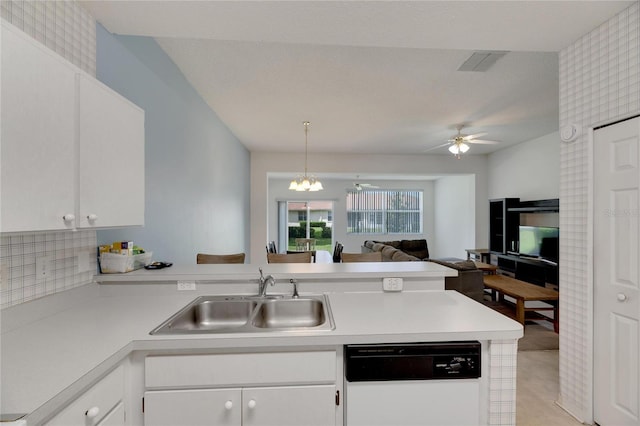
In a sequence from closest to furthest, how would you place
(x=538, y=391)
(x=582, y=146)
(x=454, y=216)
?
(x=582, y=146)
(x=538, y=391)
(x=454, y=216)

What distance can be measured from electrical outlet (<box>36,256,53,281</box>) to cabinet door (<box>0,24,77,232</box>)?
408mm

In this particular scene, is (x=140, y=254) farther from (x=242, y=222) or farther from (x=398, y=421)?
(x=242, y=222)

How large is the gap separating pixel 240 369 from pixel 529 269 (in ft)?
17.0

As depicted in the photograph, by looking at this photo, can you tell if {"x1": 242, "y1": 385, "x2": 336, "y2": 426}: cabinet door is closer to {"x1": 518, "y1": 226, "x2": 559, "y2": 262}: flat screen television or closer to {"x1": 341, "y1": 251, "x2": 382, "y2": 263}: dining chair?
{"x1": 341, "y1": 251, "x2": 382, "y2": 263}: dining chair

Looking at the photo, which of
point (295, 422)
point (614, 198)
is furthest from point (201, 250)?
point (614, 198)

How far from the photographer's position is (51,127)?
1.06 metres

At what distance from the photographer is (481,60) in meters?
2.55

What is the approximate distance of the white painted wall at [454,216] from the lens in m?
6.75

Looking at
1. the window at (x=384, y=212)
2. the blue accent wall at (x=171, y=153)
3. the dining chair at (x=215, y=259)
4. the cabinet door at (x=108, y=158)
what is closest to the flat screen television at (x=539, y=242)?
the window at (x=384, y=212)

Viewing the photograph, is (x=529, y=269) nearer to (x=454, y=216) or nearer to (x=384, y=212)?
(x=454, y=216)

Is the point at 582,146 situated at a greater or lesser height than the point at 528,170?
lesser

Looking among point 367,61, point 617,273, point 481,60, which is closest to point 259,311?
point 617,273

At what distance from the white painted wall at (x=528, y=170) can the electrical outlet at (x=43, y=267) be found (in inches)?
236

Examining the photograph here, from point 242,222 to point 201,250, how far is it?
214 centimetres
